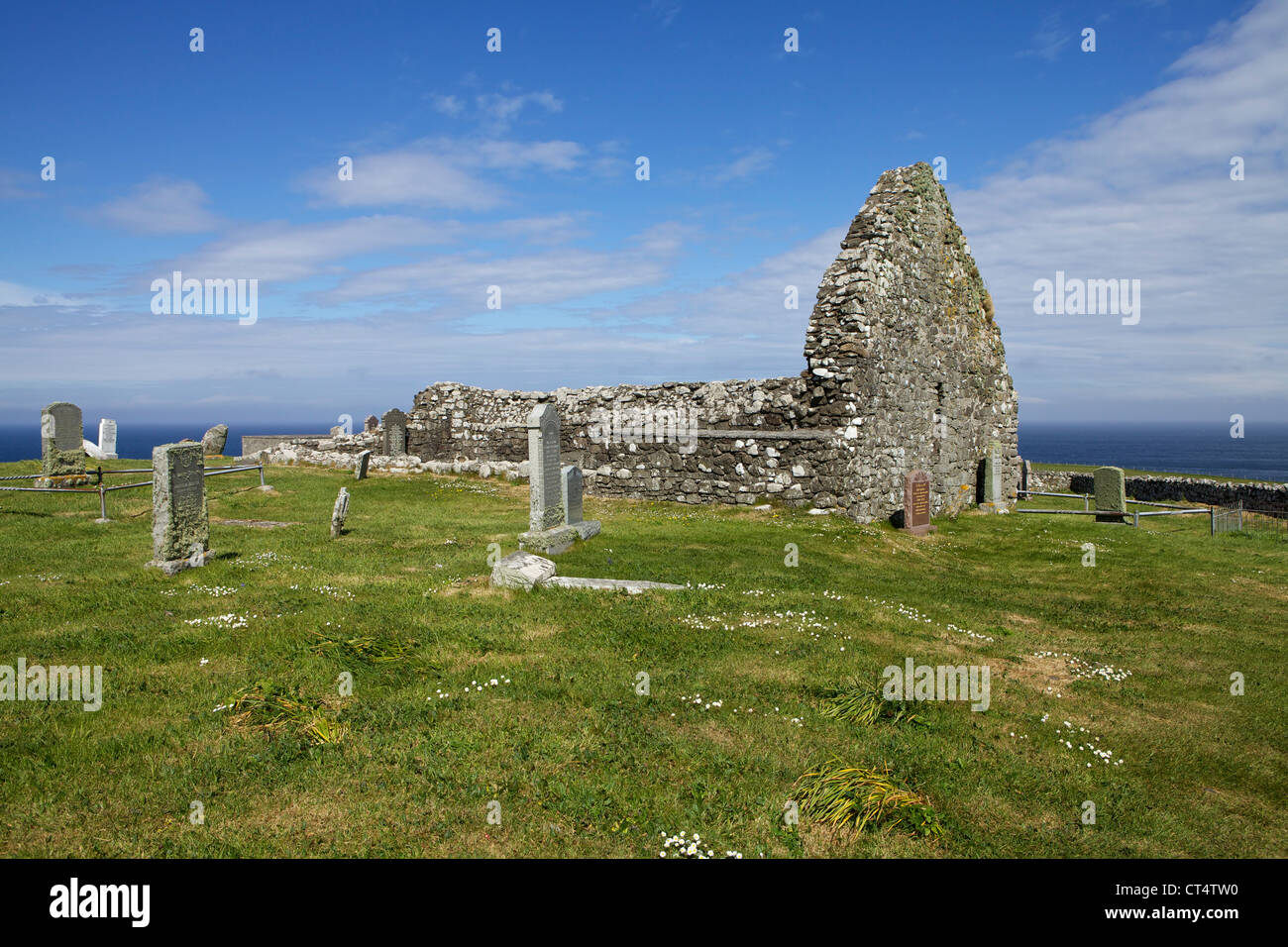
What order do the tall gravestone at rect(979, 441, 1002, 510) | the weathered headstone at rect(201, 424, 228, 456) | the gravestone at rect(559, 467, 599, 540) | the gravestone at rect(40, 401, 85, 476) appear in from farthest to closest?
1. the weathered headstone at rect(201, 424, 228, 456)
2. the tall gravestone at rect(979, 441, 1002, 510)
3. the gravestone at rect(40, 401, 85, 476)
4. the gravestone at rect(559, 467, 599, 540)

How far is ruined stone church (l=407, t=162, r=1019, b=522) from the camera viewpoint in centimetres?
1722

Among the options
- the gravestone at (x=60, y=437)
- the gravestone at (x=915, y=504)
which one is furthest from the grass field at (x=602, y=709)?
the gravestone at (x=60, y=437)

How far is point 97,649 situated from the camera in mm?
7316

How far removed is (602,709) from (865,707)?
7.72ft

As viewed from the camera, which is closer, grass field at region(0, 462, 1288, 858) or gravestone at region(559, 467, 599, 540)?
grass field at region(0, 462, 1288, 858)

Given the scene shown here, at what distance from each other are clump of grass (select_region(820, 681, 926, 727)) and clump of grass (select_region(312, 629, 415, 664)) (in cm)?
425

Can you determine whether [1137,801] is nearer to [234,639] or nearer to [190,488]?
[234,639]

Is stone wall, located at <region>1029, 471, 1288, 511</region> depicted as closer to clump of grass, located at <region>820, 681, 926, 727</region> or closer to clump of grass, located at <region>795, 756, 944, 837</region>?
clump of grass, located at <region>820, 681, 926, 727</region>

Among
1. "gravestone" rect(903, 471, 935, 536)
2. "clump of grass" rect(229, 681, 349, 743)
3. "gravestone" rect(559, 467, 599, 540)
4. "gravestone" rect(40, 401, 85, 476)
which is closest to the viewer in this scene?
"clump of grass" rect(229, 681, 349, 743)

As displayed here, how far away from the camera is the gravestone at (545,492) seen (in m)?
12.6

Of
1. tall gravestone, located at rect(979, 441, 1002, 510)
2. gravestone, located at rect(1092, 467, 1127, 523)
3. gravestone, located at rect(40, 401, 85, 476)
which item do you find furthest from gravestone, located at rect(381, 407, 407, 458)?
gravestone, located at rect(1092, 467, 1127, 523)

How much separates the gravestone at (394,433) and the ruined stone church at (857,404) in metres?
7.34

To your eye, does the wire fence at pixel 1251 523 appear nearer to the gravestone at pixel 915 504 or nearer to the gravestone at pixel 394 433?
the gravestone at pixel 915 504
